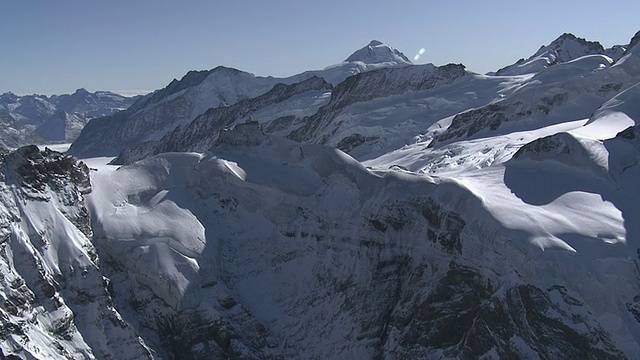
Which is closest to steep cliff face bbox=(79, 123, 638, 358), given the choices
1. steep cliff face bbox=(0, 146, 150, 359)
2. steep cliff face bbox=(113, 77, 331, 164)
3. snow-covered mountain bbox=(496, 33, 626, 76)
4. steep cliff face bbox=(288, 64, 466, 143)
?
steep cliff face bbox=(0, 146, 150, 359)

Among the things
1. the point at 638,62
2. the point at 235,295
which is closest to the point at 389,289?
the point at 235,295

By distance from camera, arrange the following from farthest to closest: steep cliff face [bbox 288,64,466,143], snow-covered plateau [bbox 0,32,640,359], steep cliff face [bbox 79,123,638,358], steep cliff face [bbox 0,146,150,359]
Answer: steep cliff face [bbox 288,64,466,143] < steep cliff face [bbox 79,123,638,358] < snow-covered plateau [bbox 0,32,640,359] < steep cliff face [bbox 0,146,150,359]

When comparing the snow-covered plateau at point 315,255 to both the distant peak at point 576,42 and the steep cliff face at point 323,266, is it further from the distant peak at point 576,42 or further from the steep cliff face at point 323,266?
the distant peak at point 576,42

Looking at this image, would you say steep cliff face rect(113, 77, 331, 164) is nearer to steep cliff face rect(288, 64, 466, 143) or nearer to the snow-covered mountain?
steep cliff face rect(288, 64, 466, 143)

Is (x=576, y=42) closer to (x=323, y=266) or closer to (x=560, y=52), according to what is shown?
(x=560, y=52)

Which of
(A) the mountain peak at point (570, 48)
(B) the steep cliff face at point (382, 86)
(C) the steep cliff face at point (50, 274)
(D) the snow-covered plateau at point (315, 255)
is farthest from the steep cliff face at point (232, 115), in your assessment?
(C) the steep cliff face at point (50, 274)

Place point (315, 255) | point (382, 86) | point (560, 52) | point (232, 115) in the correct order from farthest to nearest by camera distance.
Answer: point (232, 115), point (560, 52), point (382, 86), point (315, 255)

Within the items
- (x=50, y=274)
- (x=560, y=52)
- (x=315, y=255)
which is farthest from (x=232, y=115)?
(x=50, y=274)
